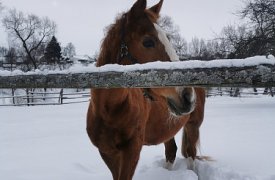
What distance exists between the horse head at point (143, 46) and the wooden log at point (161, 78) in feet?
2.89

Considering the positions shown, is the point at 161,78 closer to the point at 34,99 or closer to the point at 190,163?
the point at 190,163

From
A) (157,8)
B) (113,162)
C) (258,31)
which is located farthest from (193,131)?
(258,31)

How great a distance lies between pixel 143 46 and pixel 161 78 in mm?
1251

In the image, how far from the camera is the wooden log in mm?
1369

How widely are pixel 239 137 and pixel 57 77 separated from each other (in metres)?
6.44

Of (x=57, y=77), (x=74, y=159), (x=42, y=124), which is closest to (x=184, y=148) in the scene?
(x=74, y=159)

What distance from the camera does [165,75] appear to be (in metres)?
1.59

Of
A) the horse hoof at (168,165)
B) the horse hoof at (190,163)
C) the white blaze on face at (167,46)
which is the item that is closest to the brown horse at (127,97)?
the white blaze on face at (167,46)

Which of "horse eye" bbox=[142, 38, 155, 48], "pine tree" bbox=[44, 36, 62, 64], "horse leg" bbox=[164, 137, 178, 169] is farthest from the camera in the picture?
"pine tree" bbox=[44, 36, 62, 64]

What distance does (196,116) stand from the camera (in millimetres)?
5312

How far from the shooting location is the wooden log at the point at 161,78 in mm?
1369

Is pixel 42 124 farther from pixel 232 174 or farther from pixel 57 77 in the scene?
pixel 57 77

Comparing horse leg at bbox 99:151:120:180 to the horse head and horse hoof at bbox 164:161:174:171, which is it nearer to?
the horse head

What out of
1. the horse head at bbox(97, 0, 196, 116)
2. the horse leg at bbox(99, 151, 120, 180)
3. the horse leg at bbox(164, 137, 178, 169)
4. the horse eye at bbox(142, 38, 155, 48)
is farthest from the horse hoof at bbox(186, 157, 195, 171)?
the horse eye at bbox(142, 38, 155, 48)
